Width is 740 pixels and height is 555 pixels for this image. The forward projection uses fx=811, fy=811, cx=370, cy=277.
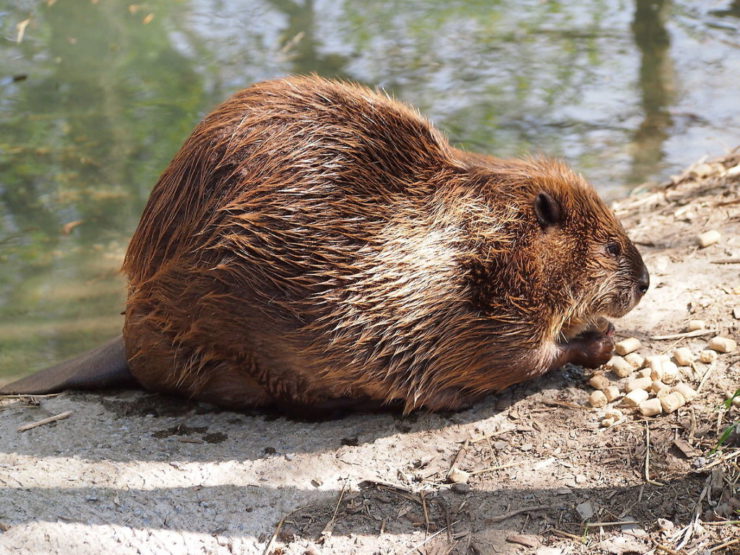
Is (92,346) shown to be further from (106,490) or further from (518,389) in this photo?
(518,389)

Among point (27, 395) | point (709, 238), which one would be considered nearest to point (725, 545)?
point (709, 238)

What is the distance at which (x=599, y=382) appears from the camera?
310 centimetres

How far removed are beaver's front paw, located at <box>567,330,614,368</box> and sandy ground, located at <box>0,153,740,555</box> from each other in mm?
86

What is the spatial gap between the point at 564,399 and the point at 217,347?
52.2 inches

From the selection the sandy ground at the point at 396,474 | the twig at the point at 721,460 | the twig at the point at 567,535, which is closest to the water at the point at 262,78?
the sandy ground at the point at 396,474

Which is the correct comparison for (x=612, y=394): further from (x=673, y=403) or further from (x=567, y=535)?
(x=567, y=535)

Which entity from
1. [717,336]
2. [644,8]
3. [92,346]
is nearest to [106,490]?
[92,346]

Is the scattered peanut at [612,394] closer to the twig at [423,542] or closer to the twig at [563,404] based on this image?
the twig at [563,404]

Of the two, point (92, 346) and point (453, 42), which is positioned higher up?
point (453, 42)

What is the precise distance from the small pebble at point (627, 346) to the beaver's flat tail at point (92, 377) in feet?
6.54

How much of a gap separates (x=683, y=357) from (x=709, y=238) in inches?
39.3

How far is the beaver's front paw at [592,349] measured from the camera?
3.15 meters

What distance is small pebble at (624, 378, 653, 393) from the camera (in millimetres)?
2980

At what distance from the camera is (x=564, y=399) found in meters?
3.09
